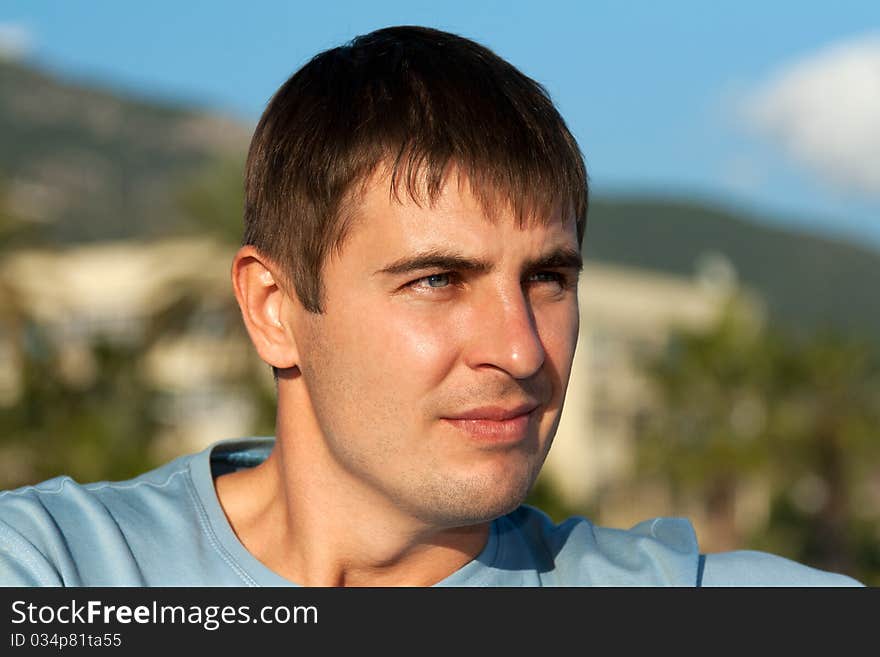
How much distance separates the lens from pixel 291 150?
3258mm

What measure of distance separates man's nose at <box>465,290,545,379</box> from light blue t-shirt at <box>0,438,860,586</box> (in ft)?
1.91

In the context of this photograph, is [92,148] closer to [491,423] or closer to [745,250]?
[745,250]

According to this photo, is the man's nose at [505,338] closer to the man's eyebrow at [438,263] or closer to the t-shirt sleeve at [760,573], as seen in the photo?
the man's eyebrow at [438,263]

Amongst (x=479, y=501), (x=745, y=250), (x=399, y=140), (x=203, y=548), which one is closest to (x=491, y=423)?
(x=479, y=501)

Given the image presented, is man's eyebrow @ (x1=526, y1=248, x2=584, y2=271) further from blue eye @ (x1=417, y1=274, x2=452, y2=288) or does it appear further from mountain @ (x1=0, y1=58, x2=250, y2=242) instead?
mountain @ (x1=0, y1=58, x2=250, y2=242)

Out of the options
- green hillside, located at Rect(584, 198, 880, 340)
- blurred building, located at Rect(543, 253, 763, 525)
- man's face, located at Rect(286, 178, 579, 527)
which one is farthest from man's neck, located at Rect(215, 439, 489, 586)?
green hillside, located at Rect(584, 198, 880, 340)

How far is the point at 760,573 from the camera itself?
3314 millimetres

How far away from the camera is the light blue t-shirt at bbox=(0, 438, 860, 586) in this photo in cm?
301

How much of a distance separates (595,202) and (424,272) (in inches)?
6146

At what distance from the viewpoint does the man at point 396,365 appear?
9.70 feet

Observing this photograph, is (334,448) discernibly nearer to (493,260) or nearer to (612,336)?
(493,260)
